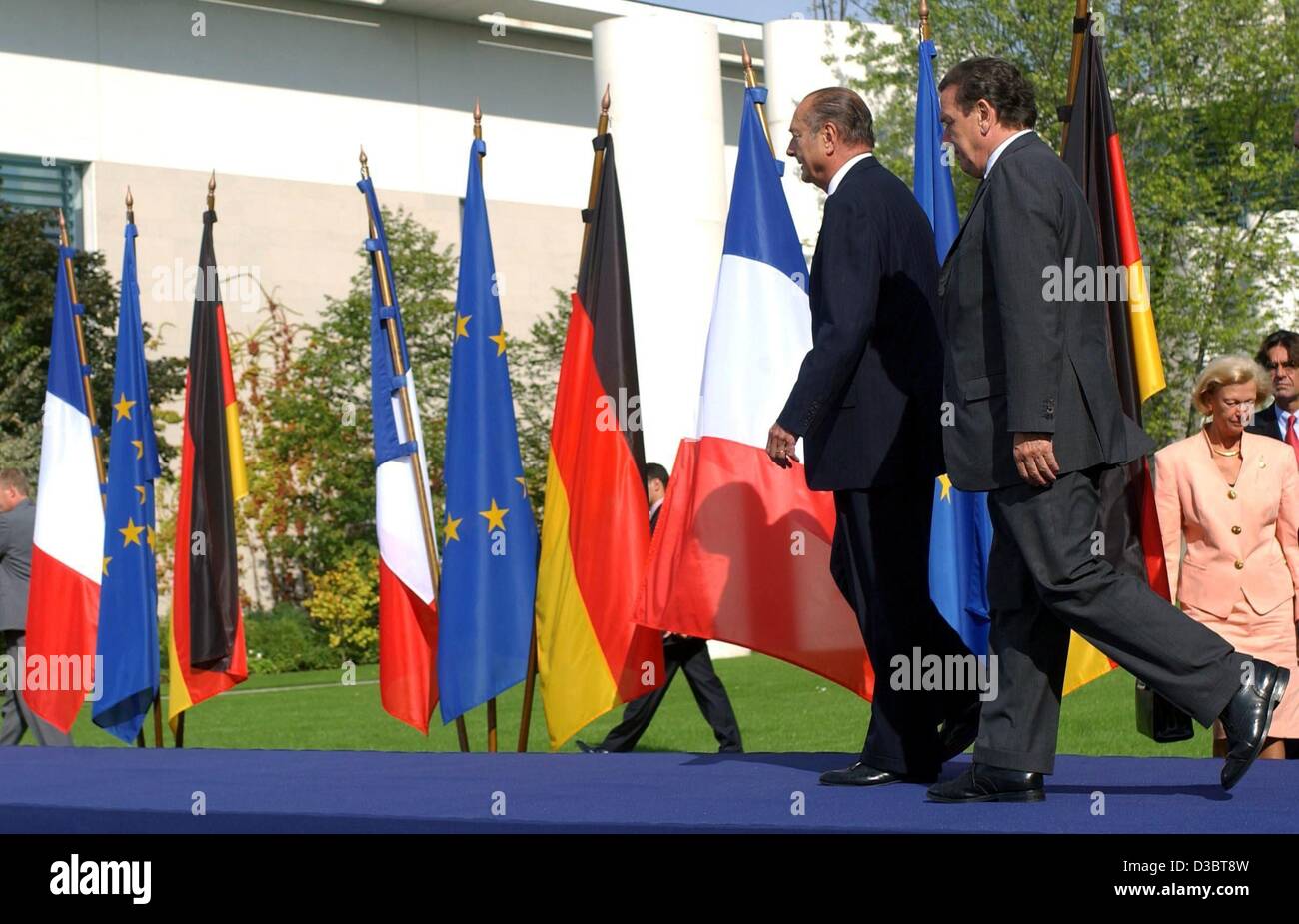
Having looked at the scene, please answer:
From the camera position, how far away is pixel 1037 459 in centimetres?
495

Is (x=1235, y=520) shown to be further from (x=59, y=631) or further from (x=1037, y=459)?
(x=59, y=631)

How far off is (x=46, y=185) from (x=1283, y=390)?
1067 inches

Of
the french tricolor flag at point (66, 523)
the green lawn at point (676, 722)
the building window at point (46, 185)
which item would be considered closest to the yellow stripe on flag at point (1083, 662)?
the green lawn at point (676, 722)

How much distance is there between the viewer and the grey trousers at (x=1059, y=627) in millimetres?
4895

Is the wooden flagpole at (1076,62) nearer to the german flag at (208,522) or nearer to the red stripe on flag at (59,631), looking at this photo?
the german flag at (208,522)

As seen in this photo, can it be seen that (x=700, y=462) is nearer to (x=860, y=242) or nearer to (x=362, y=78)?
(x=860, y=242)

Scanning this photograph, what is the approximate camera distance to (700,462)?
7566 mm

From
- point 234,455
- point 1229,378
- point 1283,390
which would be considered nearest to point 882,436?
point 1229,378

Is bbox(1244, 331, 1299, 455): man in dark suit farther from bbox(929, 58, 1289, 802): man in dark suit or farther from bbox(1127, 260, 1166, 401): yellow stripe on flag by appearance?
bbox(929, 58, 1289, 802): man in dark suit

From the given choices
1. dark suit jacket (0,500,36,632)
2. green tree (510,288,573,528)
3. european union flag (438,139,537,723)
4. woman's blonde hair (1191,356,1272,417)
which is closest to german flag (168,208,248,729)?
dark suit jacket (0,500,36,632)

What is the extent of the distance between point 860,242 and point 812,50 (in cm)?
2717

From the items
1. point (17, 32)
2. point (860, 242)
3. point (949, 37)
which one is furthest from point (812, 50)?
point (860, 242)

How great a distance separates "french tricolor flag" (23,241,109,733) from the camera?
11.1 metres

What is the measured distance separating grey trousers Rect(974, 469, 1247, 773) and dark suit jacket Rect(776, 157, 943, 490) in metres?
0.56
